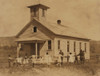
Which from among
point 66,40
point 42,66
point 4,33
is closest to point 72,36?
point 66,40

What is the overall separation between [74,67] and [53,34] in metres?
5.60

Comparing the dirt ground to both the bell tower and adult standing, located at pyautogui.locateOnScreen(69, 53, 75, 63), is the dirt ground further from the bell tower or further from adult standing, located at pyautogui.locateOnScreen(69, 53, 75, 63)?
the bell tower

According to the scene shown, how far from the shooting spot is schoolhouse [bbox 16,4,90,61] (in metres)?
28.9

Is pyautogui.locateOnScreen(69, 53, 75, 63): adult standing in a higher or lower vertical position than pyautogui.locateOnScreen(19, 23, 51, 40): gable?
lower

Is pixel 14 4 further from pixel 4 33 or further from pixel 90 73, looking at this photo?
pixel 90 73

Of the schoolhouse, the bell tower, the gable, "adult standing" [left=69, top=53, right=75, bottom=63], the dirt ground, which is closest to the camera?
the dirt ground

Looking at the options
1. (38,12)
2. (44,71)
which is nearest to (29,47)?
(38,12)

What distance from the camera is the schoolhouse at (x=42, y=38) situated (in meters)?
28.9

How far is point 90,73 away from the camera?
26547mm

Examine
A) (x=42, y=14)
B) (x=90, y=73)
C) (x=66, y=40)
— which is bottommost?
(x=90, y=73)

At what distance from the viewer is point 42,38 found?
1163 inches

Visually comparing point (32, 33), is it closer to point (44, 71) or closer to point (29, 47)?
point (29, 47)

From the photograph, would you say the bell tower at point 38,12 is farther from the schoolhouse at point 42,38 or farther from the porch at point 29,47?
the porch at point 29,47

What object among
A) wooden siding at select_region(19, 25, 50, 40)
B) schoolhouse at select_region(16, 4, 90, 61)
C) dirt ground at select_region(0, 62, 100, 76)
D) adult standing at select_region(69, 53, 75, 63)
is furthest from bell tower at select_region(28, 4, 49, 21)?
dirt ground at select_region(0, 62, 100, 76)
